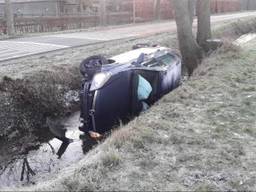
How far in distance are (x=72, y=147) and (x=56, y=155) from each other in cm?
40

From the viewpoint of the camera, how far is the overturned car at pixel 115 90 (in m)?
7.10

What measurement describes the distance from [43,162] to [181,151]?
278cm

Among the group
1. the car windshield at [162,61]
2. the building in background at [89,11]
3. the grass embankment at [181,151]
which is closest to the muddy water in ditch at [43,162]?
the grass embankment at [181,151]

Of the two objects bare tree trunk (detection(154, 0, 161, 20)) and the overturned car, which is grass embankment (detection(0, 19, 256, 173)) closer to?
the overturned car

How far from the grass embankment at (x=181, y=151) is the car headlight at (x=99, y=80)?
3.41ft

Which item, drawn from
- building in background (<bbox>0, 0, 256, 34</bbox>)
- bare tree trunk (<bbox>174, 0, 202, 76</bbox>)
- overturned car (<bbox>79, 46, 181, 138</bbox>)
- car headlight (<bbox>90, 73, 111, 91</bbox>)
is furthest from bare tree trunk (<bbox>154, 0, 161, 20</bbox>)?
car headlight (<bbox>90, 73, 111, 91</bbox>)

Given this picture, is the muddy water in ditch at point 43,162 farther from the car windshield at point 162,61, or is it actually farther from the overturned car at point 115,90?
the car windshield at point 162,61

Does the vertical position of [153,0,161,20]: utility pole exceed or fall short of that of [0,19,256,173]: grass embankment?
it exceeds it

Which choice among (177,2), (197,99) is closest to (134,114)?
(197,99)

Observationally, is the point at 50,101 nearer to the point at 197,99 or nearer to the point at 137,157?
the point at 197,99

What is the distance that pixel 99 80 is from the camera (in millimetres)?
7121

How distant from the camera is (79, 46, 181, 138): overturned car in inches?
280

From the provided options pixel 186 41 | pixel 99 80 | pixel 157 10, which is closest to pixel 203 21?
pixel 186 41

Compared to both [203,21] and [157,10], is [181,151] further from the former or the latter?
[157,10]
